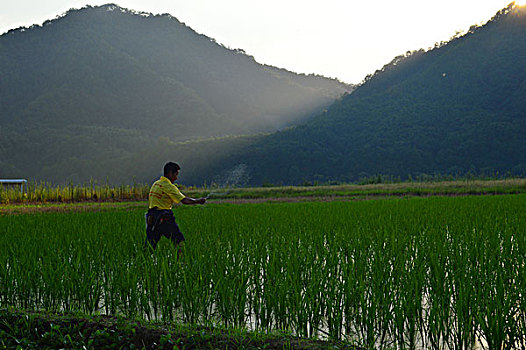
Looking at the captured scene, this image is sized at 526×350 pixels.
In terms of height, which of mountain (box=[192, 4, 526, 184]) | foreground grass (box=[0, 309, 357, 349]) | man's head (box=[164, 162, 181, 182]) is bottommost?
foreground grass (box=[0, 309, 357, 349])

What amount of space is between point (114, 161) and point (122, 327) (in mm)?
63288

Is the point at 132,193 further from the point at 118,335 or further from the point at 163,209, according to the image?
the point at 118,335

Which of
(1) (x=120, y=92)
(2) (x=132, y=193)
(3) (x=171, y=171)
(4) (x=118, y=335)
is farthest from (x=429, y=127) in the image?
(1) (x=120, y=92)

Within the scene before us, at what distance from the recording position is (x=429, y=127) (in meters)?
53.8

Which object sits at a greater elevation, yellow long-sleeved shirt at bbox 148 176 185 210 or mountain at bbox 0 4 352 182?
mountain at bbox 0 4 352 182

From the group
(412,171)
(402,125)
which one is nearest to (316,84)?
(402,125)

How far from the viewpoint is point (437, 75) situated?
206 feet

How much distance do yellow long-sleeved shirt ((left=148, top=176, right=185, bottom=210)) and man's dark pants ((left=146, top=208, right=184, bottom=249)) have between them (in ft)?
0.25

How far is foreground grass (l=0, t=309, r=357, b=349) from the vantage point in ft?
8.32

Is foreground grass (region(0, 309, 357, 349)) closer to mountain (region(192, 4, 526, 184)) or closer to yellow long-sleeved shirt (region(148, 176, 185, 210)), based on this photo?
yellow long-sleeved shirt (region(148, 176, 185, 210))

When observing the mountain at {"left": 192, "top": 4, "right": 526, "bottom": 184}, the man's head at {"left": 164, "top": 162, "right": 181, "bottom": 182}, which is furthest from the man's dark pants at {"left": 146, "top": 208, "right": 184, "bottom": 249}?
the mountain at {"left": 192, "top": 4, "right": 526, "bottom": 184}

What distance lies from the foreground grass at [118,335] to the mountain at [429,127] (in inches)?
1792

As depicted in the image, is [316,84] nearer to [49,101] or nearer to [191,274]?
[49,101]

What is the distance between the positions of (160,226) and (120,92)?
86.6 meters
